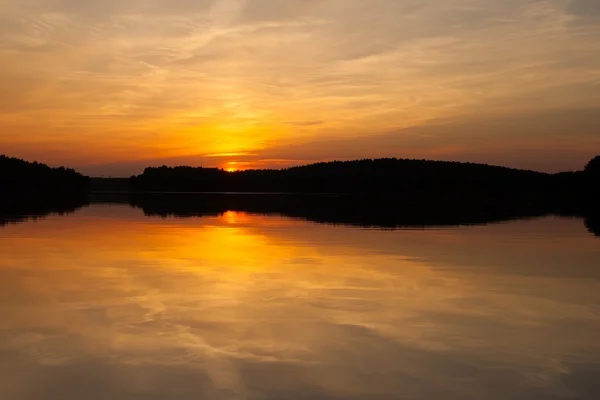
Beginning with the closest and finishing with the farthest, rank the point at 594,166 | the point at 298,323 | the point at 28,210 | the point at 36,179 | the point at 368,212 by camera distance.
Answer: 1. the point at 298,323
2. the point at 368,212
3. the point at 28,210
4. the point at 594,166
5. the point at 36,179

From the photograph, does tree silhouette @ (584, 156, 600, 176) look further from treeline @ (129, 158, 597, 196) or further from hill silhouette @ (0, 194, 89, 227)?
hill silhouette @ (0, 194, 89, 227)

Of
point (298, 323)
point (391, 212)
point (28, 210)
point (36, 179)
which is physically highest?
point (36, 179)

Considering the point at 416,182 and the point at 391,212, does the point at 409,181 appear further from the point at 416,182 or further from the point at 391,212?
the point at 391,212

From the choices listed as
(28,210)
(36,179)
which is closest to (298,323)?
(28,210)

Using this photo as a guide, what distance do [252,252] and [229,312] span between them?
8.84 metres

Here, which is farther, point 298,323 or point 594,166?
point 594,166

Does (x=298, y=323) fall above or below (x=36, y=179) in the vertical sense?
below

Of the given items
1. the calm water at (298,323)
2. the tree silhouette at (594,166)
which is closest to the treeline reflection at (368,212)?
the calm water at (298,323)

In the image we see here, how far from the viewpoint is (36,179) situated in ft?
395

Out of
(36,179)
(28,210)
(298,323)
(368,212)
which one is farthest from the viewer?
(36,179)

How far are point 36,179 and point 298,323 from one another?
Answer: 119540 mm

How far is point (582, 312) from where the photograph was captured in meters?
11.3

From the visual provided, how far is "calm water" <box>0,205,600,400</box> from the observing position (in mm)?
7539

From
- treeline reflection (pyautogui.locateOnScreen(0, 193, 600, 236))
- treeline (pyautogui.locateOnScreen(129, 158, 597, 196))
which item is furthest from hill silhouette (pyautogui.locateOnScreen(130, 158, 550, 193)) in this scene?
treeline reflection (pyautogui.locateOnScreen(0, 193, 600, 236))
